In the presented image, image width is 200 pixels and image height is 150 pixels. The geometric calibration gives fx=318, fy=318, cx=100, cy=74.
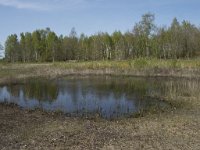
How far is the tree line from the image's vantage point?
68.5 meters

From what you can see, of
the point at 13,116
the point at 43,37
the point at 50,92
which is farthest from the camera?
the point at 43,37

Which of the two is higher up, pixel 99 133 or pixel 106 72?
pixel 106 72

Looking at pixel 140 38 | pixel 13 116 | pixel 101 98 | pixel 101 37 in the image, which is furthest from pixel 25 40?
pixel 13 116

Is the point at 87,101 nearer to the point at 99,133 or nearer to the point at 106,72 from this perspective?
the point at 99,133

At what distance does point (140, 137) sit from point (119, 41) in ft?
220

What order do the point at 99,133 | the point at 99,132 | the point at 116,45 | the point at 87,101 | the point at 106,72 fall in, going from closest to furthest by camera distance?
the point at 99,133
the point at 99,132
the point at 87,101
the point at 106,72
the point at 116,45

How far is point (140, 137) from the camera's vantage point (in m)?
10.4

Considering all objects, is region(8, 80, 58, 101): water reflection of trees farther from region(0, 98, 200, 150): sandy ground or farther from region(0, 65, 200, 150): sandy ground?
region(0, 98, 200, 150): sandy ground

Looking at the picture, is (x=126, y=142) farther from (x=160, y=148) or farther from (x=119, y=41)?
(x=119, y=41)

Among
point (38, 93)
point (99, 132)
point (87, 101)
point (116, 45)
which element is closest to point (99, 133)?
point (99, 132)

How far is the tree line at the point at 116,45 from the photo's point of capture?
68500 mm

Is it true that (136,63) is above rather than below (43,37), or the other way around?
below

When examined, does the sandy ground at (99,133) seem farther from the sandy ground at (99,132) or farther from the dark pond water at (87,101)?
the dark pond water at (87,101)

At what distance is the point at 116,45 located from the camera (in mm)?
77062
